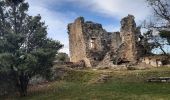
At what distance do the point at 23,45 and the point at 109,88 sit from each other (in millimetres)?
7700

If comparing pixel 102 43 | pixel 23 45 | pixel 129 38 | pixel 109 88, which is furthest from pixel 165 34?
pixel 102 43

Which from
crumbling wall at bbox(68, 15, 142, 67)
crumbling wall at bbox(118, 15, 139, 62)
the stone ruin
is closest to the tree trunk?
the stone ruin

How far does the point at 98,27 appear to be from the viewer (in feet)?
178

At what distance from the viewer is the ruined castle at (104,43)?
168 ft

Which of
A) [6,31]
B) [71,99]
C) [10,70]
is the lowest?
[71,99]

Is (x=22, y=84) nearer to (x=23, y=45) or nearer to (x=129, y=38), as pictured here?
(x=23, y=45)

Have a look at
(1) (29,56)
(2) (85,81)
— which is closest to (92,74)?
(2) (85,81)

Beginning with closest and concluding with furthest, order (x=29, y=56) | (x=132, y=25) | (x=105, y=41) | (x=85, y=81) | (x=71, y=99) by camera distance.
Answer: (x=71, y=99), (x=29, y=56), (x=85, y=81), (x=132, y=25), (x=105, y=41)

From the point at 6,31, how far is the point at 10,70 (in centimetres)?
313

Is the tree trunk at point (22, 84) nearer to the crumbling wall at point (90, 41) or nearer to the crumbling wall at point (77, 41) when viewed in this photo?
the crumbling wall at point (90, 41)

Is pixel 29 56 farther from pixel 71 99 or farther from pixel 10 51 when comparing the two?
pixel 71 99

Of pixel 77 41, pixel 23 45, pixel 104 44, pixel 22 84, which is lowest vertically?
pixel 22 84

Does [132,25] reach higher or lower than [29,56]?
higher

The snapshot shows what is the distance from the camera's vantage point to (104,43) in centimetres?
5450
